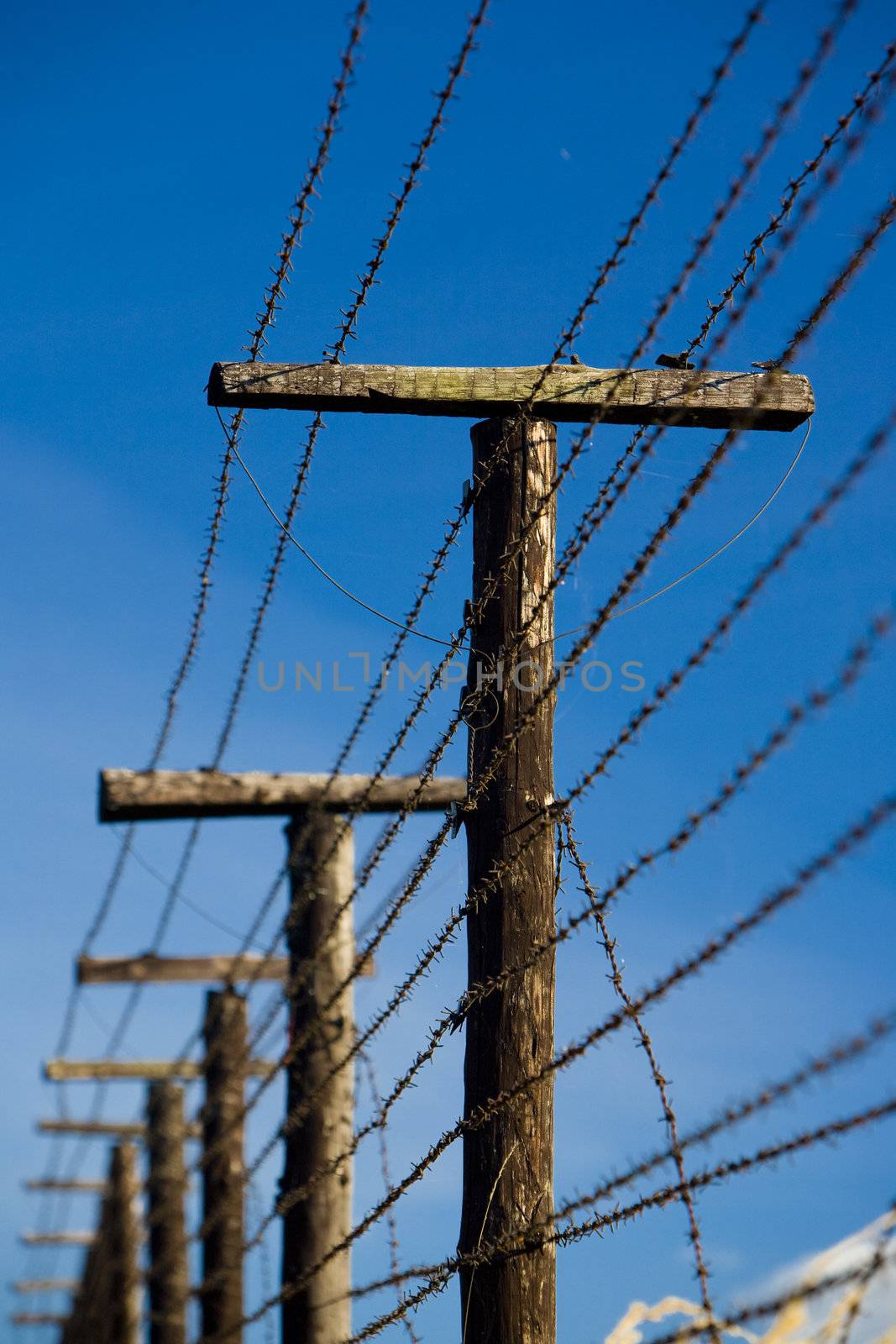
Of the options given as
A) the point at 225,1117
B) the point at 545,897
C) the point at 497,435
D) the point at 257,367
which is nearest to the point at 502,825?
the point at 545,897

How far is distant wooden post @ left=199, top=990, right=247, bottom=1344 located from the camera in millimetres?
8281

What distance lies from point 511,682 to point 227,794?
349 centimetres

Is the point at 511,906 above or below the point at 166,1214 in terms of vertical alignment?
below

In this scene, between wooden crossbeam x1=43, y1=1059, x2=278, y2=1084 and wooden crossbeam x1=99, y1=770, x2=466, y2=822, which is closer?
wooden crossbeam x1=99, y1=770, x2=466, y2=822

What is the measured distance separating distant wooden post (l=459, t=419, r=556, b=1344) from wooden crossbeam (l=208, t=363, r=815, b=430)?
0.09 meters

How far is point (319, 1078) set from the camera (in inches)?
257

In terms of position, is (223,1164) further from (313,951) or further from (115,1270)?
(115,1270)

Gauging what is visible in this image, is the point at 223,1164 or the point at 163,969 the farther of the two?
the point at 163,969

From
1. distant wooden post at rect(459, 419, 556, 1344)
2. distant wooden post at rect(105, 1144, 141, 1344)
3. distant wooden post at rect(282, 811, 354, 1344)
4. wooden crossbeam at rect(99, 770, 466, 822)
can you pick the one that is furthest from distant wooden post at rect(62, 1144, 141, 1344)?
distant wooden post at rect(459, 419, 556, 1344)

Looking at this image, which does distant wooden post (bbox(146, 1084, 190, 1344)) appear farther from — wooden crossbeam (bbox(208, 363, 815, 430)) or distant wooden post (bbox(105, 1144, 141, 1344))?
wooden crossbeam (bbox(208, 363, 815, 430))

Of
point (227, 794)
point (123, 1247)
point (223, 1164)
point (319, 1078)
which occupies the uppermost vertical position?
point (227, 794)

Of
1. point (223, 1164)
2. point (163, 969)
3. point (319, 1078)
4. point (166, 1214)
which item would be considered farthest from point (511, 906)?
point (166, 1214)

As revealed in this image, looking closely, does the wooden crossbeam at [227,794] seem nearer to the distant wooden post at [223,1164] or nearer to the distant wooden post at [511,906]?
the distant wooden post at [223,1164]

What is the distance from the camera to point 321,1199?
21.3ft
